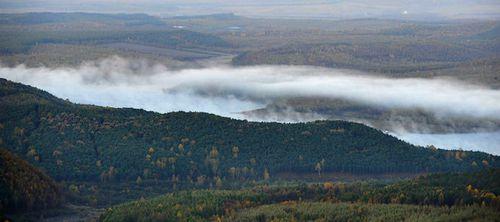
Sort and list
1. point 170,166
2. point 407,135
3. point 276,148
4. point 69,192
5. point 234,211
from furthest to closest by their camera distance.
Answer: point 407,135, point 276,148, point 170,166, point 69,192, point 234,211

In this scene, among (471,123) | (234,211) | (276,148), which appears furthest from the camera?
(471,123)

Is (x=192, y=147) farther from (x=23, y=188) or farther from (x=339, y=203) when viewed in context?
(x=339, y=203)

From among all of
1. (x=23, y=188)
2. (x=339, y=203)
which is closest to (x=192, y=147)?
(x=23, y=188)

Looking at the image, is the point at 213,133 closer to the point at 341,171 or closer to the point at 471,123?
the point at 341,171

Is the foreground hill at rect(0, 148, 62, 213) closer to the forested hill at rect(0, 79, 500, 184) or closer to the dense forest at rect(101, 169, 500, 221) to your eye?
the dense forest at rect(101, 169, 500, 221)

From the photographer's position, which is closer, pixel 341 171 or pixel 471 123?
pixel 341 171

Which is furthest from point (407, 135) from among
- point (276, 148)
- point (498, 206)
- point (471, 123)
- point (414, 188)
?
point (498, 206)

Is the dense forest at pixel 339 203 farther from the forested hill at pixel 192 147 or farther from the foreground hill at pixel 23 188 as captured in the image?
the forested hill at pixel 192 147
